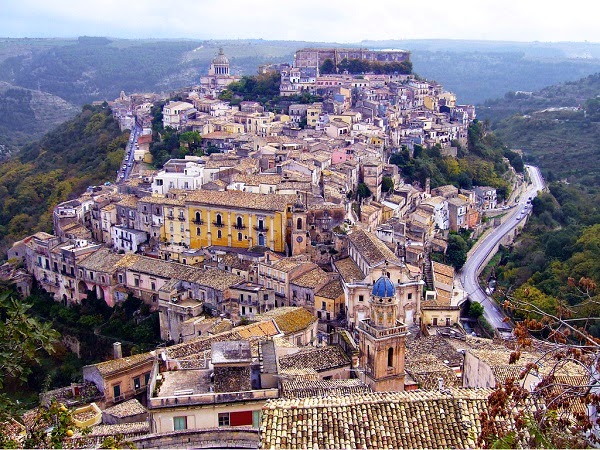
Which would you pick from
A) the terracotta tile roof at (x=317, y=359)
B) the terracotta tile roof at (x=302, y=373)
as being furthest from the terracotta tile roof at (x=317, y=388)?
the terracotta tile roof at (x=317, y=359)

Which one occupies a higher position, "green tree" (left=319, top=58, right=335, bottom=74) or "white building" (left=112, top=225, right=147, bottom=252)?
"green tree" (left=319, top=58, right=335, bottom=74)

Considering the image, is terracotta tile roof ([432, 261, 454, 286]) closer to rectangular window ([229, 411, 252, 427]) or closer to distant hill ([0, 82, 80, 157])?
rectangular window ([229, 411, 252, 427])

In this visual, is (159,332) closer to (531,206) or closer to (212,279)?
(212,279)

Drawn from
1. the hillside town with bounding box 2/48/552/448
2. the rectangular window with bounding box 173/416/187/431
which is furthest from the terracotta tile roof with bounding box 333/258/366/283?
the rectangular window with bounding box 173/416/187/431

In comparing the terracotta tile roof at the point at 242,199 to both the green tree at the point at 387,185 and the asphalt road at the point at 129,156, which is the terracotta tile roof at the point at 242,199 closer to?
the green tree at the point at 387,185

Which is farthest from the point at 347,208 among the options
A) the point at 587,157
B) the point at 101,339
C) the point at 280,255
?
the point at 587,157

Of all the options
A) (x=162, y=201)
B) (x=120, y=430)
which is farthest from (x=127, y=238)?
(x=120, y=430)
